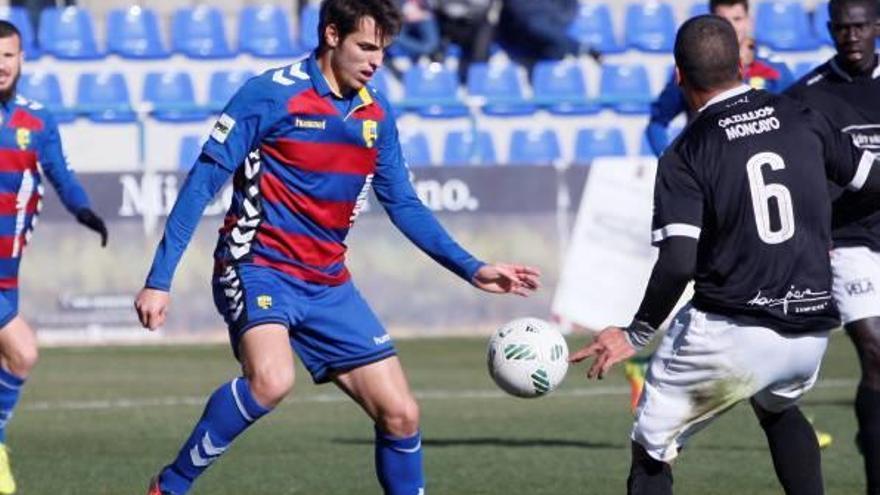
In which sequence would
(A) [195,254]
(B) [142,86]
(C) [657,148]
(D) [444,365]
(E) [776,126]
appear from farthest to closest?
(B) [142,86]
(A) [195,254]
(D) [444,365]
(C) [657,148]
(E) [776,126]

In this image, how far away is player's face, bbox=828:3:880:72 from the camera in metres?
9.88

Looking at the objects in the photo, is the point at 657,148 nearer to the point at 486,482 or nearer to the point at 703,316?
the point at 486,482

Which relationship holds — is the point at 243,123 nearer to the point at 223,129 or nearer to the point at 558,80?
the point at 223,129

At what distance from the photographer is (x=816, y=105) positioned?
32.1 feet

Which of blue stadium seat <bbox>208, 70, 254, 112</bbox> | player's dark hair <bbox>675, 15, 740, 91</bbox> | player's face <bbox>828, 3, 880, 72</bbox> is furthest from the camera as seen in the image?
blue stadium seat <bbox>208, 70, 254, 112</bbox>

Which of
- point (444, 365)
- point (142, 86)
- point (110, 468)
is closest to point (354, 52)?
point (110, 468)

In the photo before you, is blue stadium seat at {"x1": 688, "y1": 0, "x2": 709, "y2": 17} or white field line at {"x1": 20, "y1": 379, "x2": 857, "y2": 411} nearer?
white field line at {"x1": 20, "y1": 379, "x2": 857, "y2": 411}

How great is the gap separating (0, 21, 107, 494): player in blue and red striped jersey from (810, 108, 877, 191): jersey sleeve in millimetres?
4633

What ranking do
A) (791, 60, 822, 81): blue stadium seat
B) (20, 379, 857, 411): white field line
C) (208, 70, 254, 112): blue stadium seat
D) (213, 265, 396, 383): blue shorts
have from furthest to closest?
(791, 60, 822, 81): blue stadium seat < (208, 70, 254, 112): blue stadium seat < (20, 379, 857, 411): white field line < (213, 265, 396, 383): blue shorts

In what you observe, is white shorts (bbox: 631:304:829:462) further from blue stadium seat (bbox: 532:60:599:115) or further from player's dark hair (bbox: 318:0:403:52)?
blue stadium seat (bbox: 532:60:599:115)

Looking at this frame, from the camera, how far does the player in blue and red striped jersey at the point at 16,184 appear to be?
1045 cm

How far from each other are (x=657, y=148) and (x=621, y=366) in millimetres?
5189

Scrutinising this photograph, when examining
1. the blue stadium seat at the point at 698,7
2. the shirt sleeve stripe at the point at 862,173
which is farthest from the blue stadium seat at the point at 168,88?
the shirt sleeve stripe at the point at 862,173

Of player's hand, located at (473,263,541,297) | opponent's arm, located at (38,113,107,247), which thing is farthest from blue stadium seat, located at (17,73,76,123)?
player's hand, located at (473,263,541,297)
